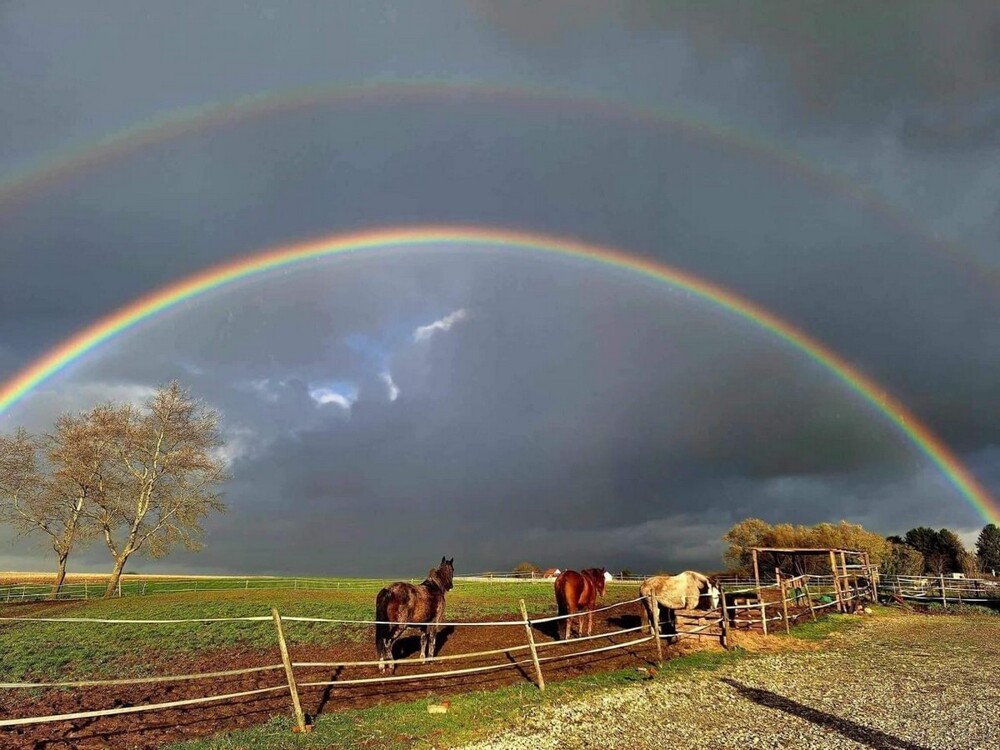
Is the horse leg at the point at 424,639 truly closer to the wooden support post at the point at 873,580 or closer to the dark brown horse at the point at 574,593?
the dark brown horse at the point at 574,593

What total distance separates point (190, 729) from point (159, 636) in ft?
33.9

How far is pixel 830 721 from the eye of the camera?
28.1 feet

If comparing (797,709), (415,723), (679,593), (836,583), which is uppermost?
(679,593)

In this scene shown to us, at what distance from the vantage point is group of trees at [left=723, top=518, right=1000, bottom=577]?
171ft

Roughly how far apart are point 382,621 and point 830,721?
25.3 ft

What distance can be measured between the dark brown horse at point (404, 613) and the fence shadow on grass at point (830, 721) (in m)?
5.90

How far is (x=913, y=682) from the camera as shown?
11164 millimetres

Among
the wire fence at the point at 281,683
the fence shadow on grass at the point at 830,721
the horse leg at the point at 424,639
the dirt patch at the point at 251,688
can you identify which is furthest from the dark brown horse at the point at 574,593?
the fence shadow on grass at the point at 830,721

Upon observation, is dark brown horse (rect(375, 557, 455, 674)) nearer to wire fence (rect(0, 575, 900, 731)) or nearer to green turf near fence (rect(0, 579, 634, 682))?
wire fence (rect(0, 575, 900, 731))

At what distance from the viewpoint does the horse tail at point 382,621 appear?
11.7 metres

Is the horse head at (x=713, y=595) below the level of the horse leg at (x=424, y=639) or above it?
above

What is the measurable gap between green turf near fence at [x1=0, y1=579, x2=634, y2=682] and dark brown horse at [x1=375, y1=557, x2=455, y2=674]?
14.5 feet

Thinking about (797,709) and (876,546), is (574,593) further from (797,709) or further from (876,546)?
(876,546)

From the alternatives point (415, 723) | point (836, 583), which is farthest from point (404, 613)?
point (836, 583)
